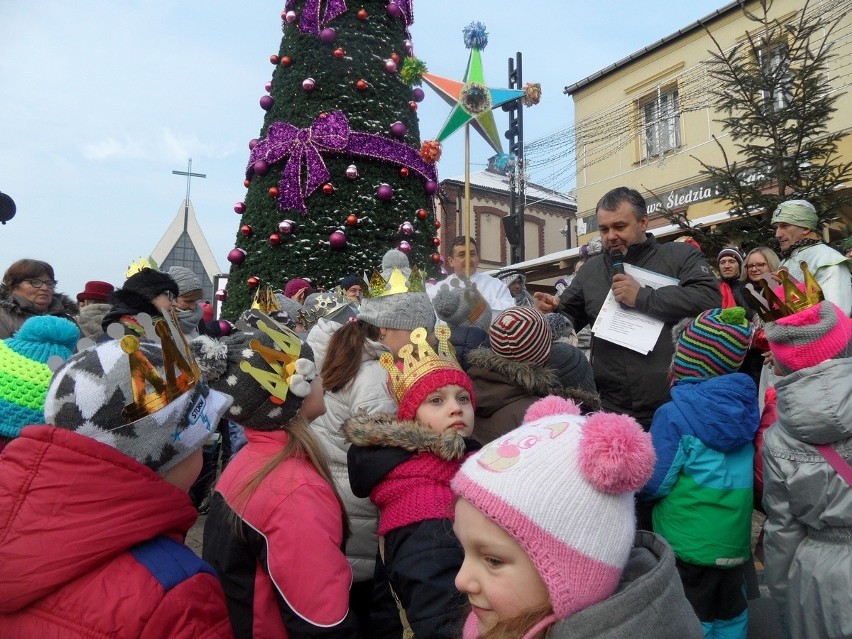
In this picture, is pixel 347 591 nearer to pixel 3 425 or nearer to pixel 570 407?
pixel 570 407

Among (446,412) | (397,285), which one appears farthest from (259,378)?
(397,285)

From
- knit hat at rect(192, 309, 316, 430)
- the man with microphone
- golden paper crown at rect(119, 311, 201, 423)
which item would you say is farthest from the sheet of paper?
golden paper crown at rect(119, 311, 201, 423)

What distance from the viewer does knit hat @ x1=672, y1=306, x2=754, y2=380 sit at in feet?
8.82

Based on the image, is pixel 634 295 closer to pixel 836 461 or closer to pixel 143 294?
pixel 836 461

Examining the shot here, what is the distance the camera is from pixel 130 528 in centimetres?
139

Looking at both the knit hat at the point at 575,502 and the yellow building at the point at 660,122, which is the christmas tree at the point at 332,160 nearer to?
the knit hat at the point at 575,502

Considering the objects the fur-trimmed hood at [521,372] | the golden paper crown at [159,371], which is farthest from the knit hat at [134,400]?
the fur-trimmed hood at [521,372]

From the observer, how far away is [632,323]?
137 inches

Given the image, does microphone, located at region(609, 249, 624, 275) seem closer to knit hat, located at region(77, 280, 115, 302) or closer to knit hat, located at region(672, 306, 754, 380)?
knit hat, located at region(672, 306, 754, 380)

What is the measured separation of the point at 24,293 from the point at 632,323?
4.08 meters

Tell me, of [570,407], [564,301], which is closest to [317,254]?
[564,301]

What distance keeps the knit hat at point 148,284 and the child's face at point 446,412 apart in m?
2.23

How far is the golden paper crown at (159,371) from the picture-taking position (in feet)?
4.90

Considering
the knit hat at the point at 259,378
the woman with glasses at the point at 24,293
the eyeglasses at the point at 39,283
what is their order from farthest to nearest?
the eyeglasses at the point at 39,283 < the woman with glasses at the point at 24,293 < the knit hat at the point at 259,378
